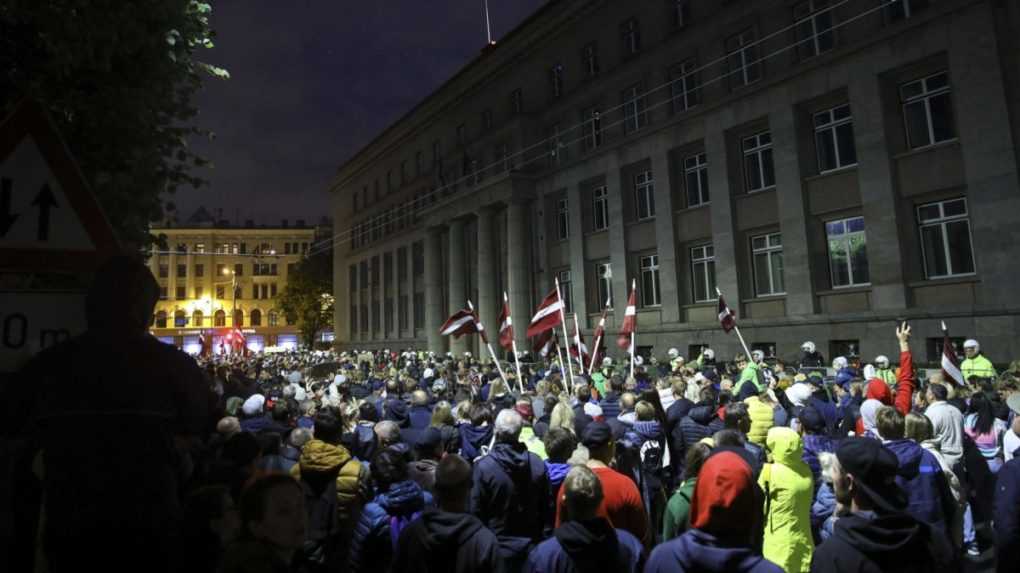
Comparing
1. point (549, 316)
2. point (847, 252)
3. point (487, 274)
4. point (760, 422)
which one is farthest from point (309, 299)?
point (760, 422)

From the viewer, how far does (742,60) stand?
26.6 metres

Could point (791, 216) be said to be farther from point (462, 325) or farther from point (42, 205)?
point (42, 205)

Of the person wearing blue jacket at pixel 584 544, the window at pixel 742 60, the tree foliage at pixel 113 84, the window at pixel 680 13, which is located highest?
the window at pixel 680 13

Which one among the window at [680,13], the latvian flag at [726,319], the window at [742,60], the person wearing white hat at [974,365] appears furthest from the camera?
the window at [680,13]

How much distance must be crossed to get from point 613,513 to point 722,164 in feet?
80.6

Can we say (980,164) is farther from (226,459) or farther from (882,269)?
(226,459)

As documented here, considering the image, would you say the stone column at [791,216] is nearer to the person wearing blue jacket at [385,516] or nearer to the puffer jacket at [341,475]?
the puffer jacket at [341,475]

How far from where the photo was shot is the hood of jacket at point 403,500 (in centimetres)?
473

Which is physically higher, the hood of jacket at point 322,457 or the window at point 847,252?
the window at point 847,252

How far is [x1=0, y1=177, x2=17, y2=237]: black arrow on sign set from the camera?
2.85 m

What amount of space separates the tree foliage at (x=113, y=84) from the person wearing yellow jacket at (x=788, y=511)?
20.9 feet

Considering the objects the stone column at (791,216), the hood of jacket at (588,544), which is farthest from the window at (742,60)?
the hood of jacket at (588,544)

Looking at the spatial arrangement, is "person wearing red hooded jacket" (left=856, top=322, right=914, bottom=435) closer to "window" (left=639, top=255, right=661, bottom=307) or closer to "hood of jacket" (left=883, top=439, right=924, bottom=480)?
"hood of jacket" (left=883, top=439, right=924, bottom=480)

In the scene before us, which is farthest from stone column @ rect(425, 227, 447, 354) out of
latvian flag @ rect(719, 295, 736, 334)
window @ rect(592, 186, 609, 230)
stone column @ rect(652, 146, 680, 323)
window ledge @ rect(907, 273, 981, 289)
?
window ledge @ rect(907, 273, 981, 289)
